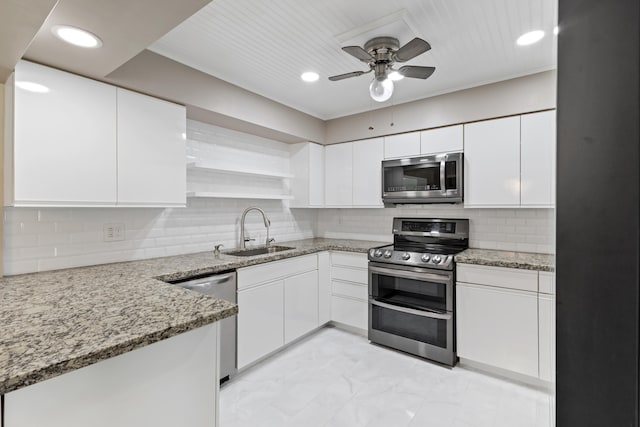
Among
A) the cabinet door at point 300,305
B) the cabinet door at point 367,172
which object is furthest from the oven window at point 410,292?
the cabinet door at point 367,172

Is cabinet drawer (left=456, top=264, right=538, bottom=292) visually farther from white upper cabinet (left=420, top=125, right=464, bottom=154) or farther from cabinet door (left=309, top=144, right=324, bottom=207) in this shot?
cabinet door (left=309, top=144, right=324, bottom=207)

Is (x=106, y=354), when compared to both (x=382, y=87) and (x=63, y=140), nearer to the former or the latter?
(x=63, y=140)

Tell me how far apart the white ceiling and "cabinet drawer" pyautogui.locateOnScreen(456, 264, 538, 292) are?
150 centimetres

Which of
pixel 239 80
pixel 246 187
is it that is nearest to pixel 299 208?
pixel 246 187

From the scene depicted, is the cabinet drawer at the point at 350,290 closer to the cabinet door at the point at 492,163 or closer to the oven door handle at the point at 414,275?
the oven door handle at the point at 414,275

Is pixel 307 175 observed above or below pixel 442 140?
below

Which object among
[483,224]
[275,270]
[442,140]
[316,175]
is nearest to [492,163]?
[442,140]

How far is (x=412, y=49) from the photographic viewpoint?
74.6 inches

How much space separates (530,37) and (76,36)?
2635 mm

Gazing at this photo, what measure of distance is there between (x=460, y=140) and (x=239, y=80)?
206cm

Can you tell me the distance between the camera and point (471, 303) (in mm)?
2568

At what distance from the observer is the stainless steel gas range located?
264 centimetres

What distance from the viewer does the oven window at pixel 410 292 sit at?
2.72 m

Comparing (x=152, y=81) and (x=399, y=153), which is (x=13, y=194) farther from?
(x=399, y=153)
